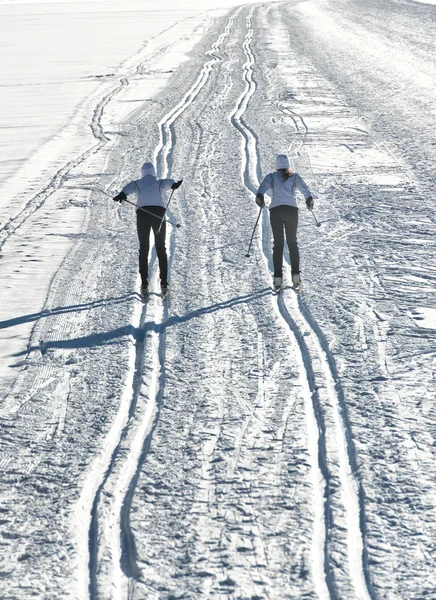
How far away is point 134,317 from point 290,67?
21.3 m

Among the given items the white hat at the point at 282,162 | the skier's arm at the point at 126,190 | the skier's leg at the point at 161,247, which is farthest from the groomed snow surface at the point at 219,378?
the white hat at the point at 282,162

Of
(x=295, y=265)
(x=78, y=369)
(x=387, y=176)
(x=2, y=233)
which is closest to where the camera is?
(x=78, y=369)

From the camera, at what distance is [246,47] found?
114ft

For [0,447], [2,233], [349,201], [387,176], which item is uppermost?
[387,176]

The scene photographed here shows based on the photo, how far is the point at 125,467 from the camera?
6.26 m

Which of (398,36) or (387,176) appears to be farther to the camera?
(398,36)

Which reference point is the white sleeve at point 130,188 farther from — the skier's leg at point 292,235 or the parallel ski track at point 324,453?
the parallel ski track at point 324,453

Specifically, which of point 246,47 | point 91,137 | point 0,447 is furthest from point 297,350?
point 246,47

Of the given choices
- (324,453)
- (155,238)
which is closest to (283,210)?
(155,238)

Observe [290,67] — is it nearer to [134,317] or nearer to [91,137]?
[91,137]

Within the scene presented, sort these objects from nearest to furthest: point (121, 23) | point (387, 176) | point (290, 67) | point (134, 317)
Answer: point (134, 317) < point (387, 176) < point (290, 67) < point (121, 23)

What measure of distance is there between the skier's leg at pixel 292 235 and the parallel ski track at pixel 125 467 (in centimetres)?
164

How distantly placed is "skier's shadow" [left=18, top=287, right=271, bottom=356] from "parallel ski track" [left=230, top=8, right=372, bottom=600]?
1.91ft

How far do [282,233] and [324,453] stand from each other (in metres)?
4.26
